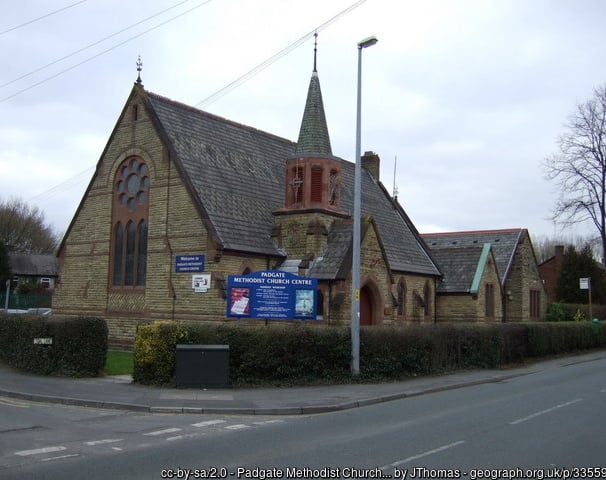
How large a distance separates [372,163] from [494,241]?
9509 millimetres

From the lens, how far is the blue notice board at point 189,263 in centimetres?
2428

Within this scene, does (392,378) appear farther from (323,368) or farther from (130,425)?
(130,425)

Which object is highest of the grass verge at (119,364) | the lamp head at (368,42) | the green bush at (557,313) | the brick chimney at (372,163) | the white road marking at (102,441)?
the brick chimney at (372,163)

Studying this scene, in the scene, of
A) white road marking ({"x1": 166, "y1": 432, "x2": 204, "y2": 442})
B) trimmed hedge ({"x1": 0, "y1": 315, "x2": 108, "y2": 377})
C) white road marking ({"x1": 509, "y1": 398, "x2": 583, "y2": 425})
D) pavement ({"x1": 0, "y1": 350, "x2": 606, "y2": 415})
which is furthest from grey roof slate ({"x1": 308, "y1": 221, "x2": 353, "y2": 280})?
white road marking ({"x1": 166, "y1": 432, "x2": 204, "y2": 442})

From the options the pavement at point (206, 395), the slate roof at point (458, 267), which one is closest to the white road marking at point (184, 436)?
the pavement at point (206, 395)

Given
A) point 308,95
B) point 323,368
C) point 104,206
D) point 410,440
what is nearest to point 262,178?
point 308,95

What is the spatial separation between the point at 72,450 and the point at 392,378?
11.2 metres

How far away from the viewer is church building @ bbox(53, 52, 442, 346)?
25047 millimetres

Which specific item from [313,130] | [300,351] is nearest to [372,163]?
[313,130]

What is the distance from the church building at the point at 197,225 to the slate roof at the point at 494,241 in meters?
11.4

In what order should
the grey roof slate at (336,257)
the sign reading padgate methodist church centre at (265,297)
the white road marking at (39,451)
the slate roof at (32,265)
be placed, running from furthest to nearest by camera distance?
the slate roof at (32,265)
the grey roof slate at (336,257)
the sign reading padgate methodist church centre at (265,297)
the white road marking at (39,451)

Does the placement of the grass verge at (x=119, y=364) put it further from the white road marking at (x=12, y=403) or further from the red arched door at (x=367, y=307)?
the red arched door at (x=367, y=307)

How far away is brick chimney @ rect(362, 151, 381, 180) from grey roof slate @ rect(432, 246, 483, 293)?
677 centimetres

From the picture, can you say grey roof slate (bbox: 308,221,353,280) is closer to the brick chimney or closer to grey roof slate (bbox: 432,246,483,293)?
grey roof slate (bbox: 432,246,483,293)
